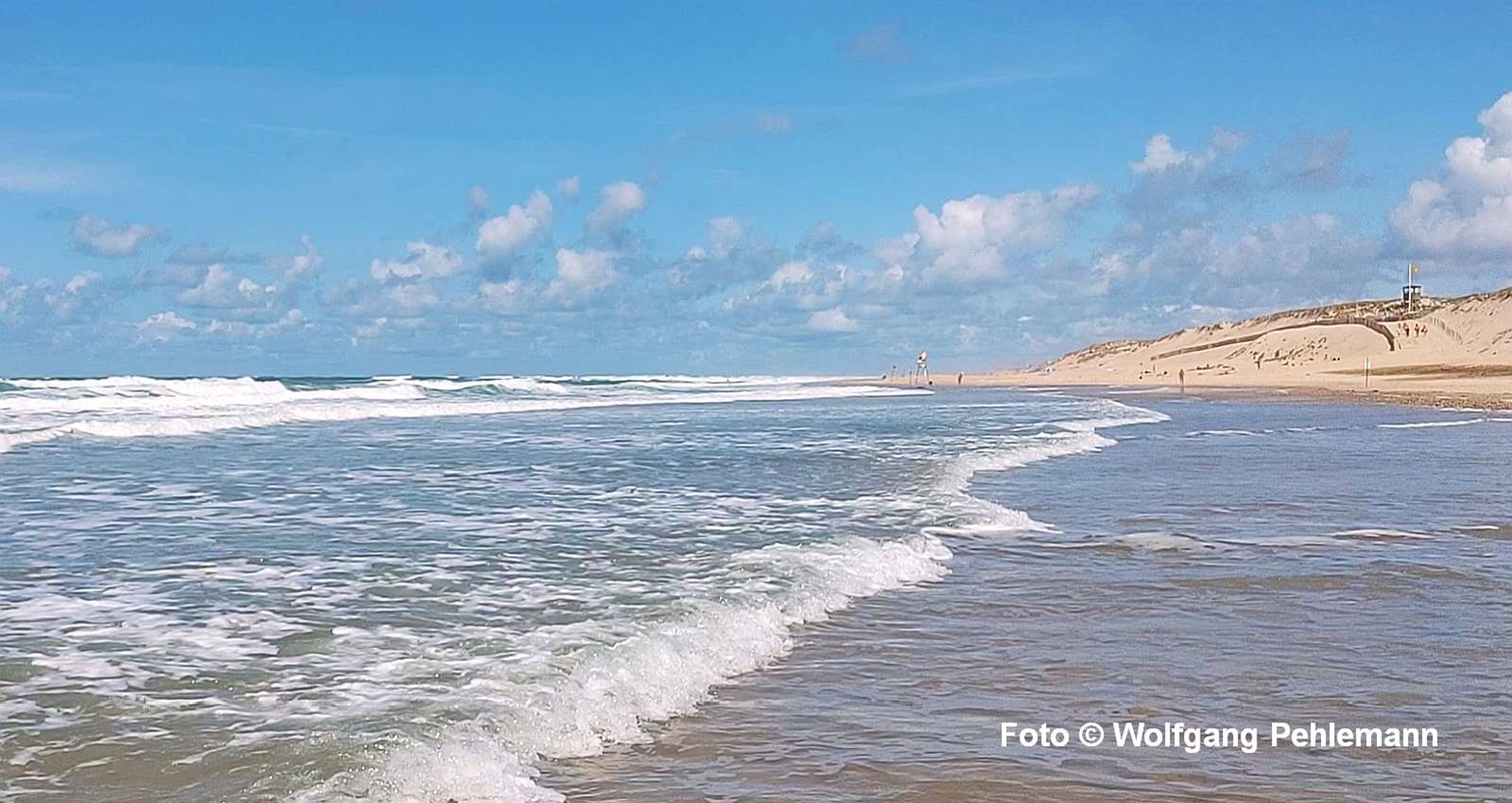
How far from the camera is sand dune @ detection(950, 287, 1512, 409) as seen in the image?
185ft

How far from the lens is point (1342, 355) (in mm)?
87750

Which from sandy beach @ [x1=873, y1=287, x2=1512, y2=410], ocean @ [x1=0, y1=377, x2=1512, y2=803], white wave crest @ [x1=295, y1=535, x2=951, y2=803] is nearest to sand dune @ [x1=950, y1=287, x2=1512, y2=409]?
sandy beach @ [x1=873, y1=287, x2=1512, y2=410]

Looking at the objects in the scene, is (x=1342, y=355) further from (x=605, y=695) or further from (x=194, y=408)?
(x=605, y=695)

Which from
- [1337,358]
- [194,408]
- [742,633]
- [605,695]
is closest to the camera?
[605,695]

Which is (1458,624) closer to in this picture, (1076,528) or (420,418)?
(1076,528)

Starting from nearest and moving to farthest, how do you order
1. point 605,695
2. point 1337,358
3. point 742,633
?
point 605,695 → point 742,633 → point 1337,358

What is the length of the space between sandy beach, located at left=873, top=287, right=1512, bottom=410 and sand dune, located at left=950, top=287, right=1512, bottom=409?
0.41 ft

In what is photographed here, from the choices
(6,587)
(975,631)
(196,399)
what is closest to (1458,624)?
(975,631)

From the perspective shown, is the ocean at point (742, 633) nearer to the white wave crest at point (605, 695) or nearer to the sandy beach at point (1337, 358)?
the white wave crest at point (605, 695)

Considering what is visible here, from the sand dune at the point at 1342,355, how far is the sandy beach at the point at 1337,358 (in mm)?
A: 125

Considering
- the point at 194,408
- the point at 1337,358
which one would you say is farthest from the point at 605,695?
the point at 1337,358

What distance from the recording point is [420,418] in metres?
36.4

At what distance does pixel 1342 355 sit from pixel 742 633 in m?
90.7

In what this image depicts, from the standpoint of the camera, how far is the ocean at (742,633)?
4.68 meters
